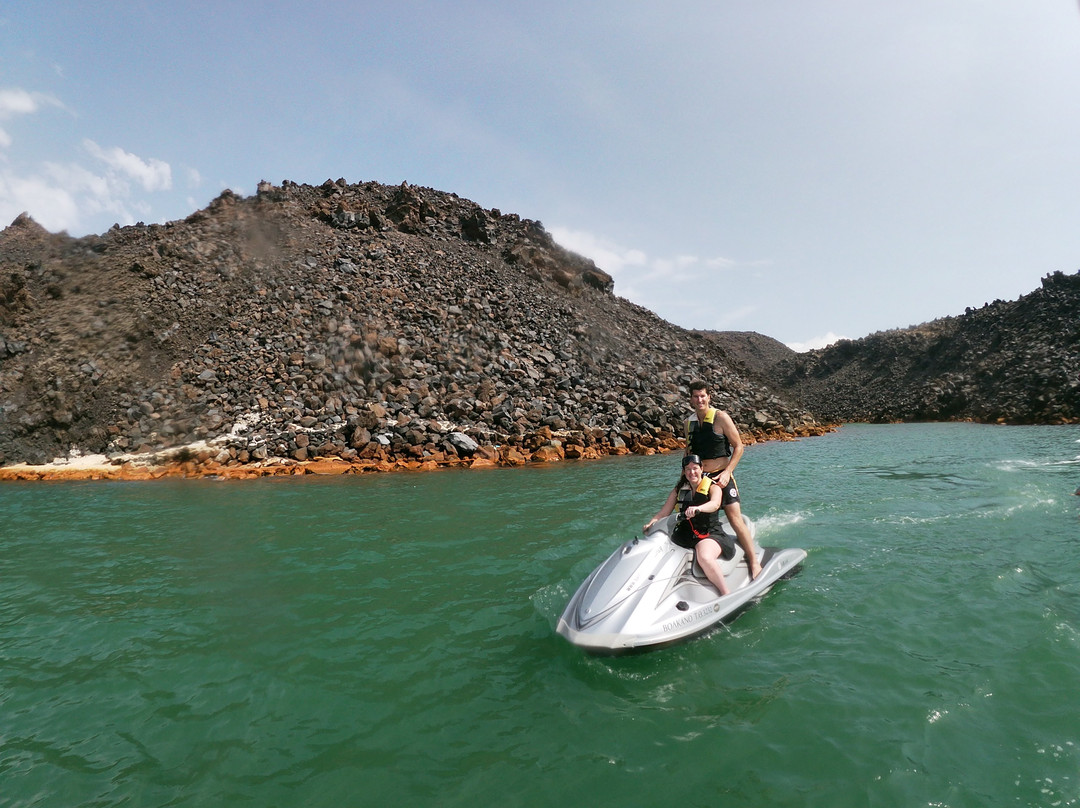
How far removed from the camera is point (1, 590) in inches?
308

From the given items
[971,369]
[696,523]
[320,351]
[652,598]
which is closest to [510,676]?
[652,598]

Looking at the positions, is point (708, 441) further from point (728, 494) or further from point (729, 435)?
point (728, 494)

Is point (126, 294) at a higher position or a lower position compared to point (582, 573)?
higher

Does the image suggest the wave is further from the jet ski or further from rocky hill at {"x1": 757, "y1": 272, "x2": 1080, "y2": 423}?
rocky hill at {"x1": 757, "y1": 272, "x2": 1080, "y2": 423}

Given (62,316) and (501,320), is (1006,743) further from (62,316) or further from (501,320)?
(62,316)

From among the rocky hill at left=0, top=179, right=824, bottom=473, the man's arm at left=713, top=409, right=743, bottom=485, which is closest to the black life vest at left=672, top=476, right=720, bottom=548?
the man's arm at left=713, top=409, right=743, bottom=485

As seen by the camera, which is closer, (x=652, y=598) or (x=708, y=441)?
(x=652, y=598)

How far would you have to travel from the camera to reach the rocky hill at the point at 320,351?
21938mm

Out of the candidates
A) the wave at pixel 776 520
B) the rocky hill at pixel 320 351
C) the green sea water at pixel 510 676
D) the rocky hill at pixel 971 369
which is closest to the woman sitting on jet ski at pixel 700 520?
the green sea water at pixel 510 676

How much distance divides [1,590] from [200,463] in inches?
507

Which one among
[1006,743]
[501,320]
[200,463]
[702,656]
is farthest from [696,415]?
[501,320]

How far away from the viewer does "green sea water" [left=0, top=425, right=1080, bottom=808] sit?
12.1 feet

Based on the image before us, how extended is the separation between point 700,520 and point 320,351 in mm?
23535

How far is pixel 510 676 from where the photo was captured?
507 centimetres
